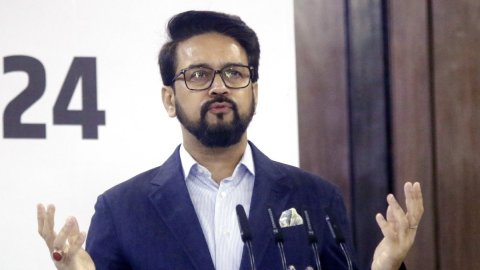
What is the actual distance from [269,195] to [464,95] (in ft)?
2.58

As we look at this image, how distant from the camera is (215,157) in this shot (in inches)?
72.6

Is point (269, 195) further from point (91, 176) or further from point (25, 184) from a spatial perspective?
point (25, 184)

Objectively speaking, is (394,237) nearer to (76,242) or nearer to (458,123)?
(76,242)

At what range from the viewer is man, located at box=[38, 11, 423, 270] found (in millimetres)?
1702

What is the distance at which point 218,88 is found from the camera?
1747mm

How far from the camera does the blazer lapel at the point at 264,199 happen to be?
171 centimetres

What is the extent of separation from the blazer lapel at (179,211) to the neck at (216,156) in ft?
0.17

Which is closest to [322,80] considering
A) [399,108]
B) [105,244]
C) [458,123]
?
[399,108]

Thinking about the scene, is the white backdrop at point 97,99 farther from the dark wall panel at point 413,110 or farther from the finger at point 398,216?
the finger at point 398,216

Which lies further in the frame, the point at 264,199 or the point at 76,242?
the point at 264,199

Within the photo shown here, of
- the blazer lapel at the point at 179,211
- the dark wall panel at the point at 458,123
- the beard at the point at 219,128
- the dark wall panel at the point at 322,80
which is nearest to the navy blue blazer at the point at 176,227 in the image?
the blazer lapel at the point at 179,211

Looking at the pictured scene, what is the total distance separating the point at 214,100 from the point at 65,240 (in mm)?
495

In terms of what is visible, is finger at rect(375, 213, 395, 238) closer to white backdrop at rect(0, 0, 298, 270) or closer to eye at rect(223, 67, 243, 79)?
eye at rect(223, 67, 243, 79)

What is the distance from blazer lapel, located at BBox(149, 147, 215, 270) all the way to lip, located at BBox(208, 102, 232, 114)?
0.57 feet
